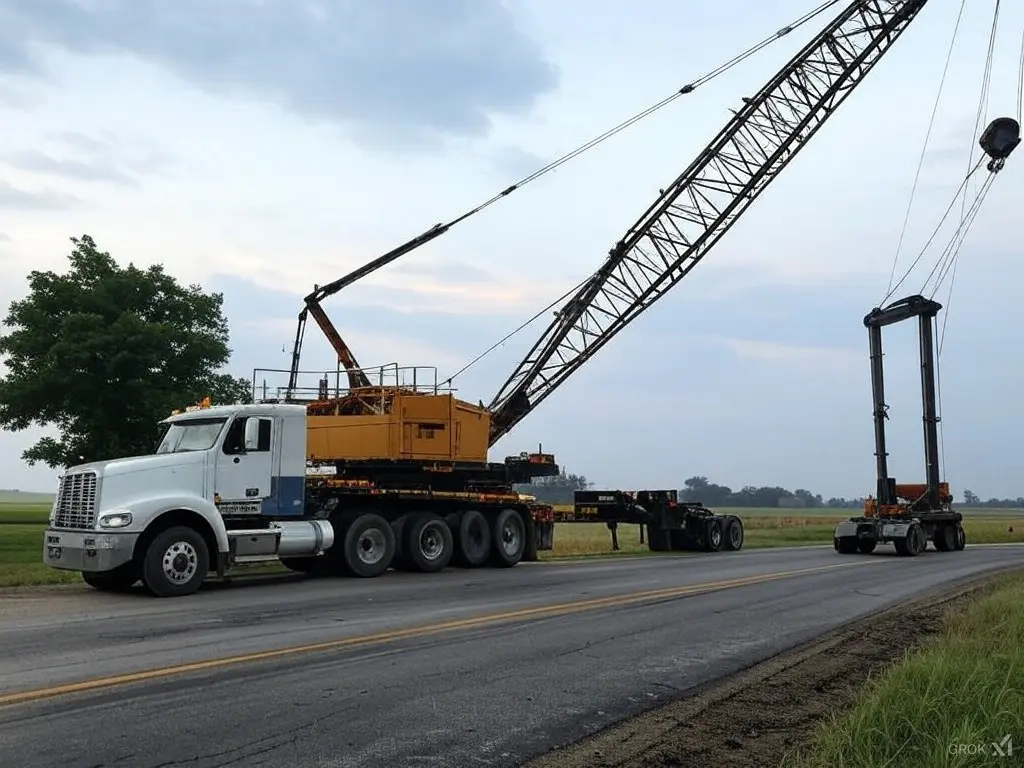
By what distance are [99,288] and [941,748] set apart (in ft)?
111

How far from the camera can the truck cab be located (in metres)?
13.2

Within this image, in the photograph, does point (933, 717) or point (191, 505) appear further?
point (191, 505)

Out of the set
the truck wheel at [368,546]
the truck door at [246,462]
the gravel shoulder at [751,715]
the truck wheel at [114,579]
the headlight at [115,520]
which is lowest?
the gravel shoulder at [751,715]

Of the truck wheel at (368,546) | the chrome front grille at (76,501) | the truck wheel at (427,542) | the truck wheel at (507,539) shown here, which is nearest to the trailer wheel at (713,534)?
the truck wheel at (507,539)

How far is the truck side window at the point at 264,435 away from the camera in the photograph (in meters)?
15.4

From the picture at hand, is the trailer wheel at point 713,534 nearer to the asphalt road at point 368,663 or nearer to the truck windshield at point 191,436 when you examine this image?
the asphalt road at point 368,663

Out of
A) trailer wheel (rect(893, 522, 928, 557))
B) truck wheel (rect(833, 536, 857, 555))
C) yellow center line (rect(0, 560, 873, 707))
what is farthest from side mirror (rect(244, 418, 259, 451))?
trailer wheel (rect(893, 522, 928, 557))

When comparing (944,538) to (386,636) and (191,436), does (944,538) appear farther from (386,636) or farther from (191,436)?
(386,636)

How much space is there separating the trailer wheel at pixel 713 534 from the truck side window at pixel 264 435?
53.0ft

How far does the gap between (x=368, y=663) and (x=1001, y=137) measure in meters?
14.9

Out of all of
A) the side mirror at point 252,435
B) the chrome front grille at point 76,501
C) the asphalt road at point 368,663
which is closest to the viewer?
the asphalt road at point 368,663

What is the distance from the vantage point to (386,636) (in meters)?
9.66

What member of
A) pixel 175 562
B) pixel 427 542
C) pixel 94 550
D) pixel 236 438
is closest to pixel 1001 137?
pixel 427 542

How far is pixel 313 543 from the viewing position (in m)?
16.0
